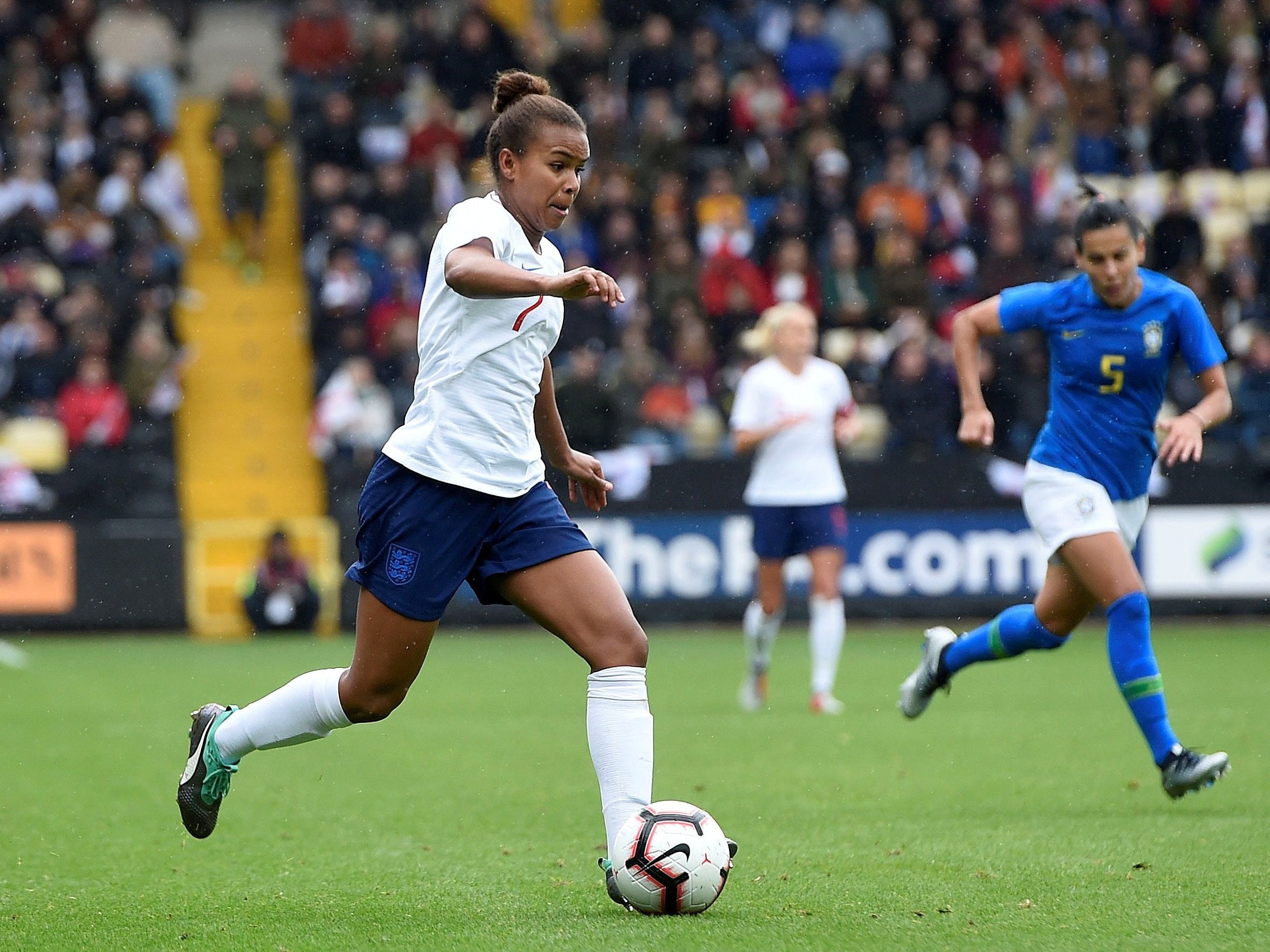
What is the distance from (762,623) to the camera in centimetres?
1020

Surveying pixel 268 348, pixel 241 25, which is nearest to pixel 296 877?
pixel 268 348

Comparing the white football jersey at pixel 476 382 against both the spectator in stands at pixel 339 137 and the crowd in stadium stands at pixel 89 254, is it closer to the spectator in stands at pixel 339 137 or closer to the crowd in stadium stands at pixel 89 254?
the crowd in stadium stands at pixel 89 254

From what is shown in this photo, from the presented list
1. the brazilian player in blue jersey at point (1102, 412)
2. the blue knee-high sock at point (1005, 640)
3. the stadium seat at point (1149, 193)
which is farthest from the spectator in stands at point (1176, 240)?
the brazilian player in blue jersey at point (1102, 412)

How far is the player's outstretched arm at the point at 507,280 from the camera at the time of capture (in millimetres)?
4227

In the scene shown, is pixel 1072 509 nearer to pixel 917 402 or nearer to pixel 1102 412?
pixel 1102 412

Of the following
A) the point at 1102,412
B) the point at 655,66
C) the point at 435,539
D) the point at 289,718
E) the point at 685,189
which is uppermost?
the point at 655,66

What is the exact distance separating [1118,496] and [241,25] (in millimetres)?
19083

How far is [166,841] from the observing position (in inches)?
239

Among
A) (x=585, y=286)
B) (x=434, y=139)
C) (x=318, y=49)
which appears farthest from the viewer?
(x=318, y=49)

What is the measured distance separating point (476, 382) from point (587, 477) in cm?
71

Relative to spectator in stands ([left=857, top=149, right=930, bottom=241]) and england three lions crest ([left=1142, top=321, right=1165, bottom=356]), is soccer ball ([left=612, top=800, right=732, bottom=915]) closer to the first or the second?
england three lions crest ([left=1142, top=321, right=1165, bottom=356])

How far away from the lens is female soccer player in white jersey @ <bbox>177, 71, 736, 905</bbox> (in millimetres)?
4820

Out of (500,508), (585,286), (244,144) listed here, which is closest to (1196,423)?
(500,508)

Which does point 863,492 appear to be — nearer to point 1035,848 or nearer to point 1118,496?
point 1118,496
